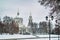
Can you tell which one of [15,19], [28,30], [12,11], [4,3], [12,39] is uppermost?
[4,3]

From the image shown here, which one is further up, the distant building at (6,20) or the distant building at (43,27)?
the distant building at (6,20)

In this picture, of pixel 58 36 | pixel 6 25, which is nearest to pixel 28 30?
pixel 6 25

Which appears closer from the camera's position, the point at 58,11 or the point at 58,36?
the point at 58,11

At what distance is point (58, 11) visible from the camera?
2.16m

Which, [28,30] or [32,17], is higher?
[32,17]

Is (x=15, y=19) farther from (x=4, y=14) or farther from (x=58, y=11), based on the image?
(x=58, y=11)

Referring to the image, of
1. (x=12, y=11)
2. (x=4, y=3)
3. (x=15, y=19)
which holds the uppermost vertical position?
(x=4, y=3)

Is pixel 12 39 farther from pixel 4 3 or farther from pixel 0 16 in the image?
pixel 4 3

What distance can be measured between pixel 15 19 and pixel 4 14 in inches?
11.0

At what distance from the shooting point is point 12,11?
3092 millimetres

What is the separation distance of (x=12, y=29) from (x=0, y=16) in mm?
411

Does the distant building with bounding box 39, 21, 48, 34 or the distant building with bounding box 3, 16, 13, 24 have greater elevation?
the distant building with bounding box 3, 16, 13, 24

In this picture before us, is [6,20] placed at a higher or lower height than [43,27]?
higher

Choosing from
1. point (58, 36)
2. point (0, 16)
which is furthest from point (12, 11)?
point (58, 36)
